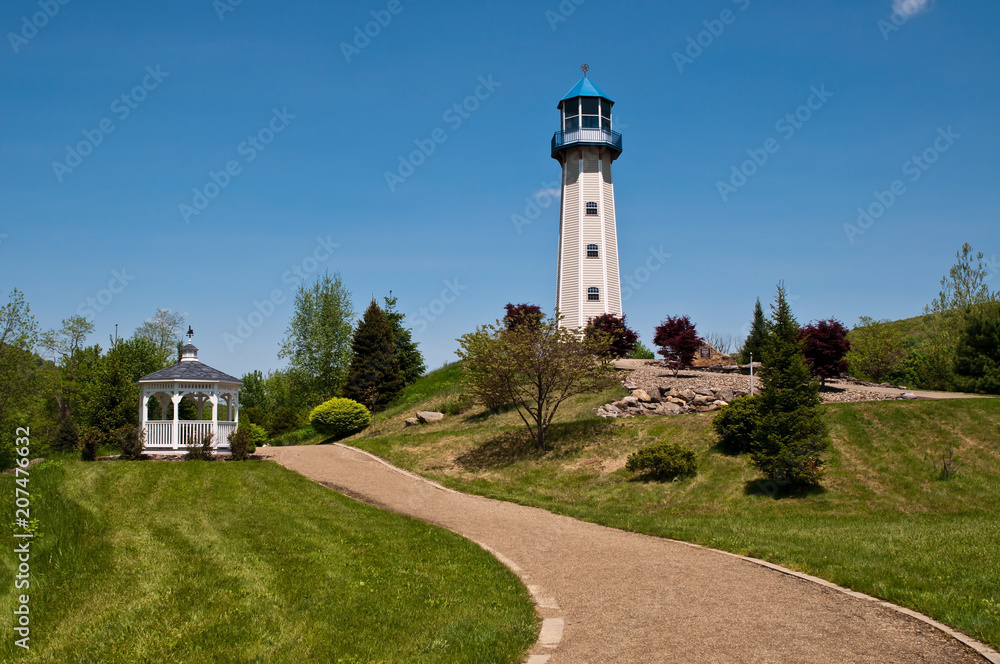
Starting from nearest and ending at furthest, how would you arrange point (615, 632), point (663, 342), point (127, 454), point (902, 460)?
point (615, 632), point (902, 460), point (127, 454), point (663, 342)

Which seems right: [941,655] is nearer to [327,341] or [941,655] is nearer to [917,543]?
[917,543]

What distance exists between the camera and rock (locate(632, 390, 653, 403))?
88.3 ft

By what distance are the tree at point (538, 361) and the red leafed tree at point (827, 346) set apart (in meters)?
8.22

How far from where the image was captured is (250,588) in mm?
8641

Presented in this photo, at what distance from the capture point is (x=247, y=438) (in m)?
24.1

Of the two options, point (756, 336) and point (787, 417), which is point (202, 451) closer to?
point (787, 417)

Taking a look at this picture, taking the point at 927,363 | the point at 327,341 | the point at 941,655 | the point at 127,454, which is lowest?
the point at 941,655

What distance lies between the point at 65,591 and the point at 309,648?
3494 mm

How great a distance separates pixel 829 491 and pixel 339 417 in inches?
863

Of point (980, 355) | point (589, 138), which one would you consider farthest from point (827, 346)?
point (589, 138)

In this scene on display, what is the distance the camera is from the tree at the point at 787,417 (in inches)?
686

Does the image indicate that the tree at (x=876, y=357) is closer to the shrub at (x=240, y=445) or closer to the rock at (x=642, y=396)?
the rock at (x=642, y=396)

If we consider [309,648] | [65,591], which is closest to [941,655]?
[309,648]

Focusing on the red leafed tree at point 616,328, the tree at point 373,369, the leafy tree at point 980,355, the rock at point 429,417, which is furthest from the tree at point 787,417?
the tree at point 373,369
